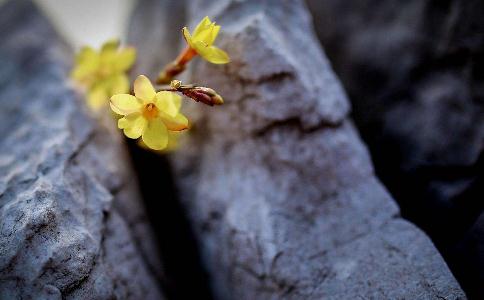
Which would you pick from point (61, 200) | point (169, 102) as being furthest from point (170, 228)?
point (169, 102)

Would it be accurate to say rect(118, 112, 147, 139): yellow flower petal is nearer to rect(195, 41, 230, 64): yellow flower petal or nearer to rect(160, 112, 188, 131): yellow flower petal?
rect(160, 112, 188, 131): yellow flower petal

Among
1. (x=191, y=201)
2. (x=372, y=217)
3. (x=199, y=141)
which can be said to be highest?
(x=199, y=141)

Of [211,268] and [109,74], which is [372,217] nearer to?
[211,268]

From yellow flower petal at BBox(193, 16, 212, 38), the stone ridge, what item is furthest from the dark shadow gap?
yellow flower petal at BBox(193, 16, 212, 38)

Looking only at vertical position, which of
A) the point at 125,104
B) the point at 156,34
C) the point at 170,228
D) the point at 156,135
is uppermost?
the point at 125,104

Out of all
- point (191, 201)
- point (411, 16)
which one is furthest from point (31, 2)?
point (411, 16)

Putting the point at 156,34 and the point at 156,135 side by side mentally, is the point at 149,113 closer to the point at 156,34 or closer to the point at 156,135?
the point at 156,135

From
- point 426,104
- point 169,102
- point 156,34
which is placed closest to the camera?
point 169,102
